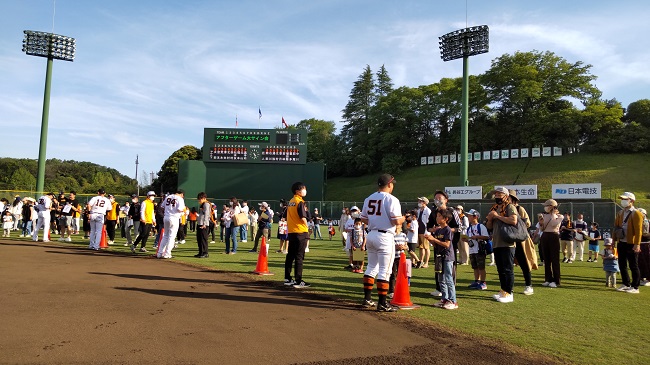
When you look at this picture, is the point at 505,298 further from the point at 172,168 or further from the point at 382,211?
the point at 172,168

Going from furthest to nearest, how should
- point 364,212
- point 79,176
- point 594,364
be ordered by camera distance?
1. point 79,176
2. point 364,212
3. point 594,364

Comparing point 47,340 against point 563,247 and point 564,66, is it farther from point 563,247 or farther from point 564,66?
point 564,66

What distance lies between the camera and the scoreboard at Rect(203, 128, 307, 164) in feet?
136

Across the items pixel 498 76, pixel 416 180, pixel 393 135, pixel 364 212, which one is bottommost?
pixel 364 212

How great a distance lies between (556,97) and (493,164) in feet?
44.4

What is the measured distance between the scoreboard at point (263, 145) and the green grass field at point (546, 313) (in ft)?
97.1

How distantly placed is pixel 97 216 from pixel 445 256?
464 inches

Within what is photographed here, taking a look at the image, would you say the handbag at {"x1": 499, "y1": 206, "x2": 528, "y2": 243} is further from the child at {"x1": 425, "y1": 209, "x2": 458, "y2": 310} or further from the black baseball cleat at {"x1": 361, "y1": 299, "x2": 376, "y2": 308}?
the black baseball cleat at {"x1": 361, "y1": 299, "x2": 376, "y2": 308}

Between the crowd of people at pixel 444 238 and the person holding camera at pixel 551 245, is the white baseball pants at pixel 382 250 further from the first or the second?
the person holding camera at pixel 551 245

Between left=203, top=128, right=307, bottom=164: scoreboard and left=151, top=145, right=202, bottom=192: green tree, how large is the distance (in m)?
32.3

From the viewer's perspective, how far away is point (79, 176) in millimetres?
99188

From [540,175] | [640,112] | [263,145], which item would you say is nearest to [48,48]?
[263,145]

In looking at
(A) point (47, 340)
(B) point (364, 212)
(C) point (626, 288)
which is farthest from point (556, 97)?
(A) point (47, 340)

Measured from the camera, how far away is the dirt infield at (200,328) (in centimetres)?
449
